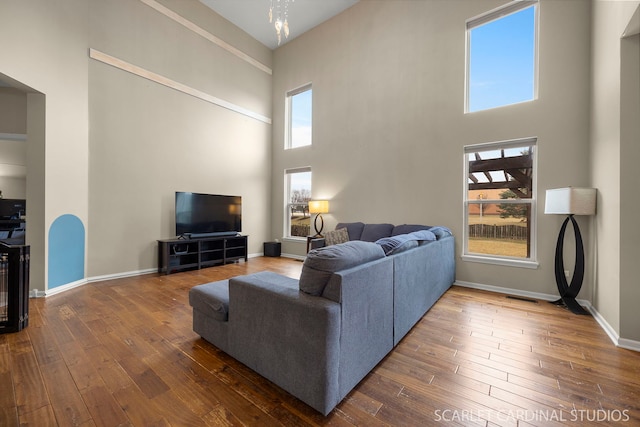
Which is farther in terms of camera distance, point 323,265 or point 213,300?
point 213,300

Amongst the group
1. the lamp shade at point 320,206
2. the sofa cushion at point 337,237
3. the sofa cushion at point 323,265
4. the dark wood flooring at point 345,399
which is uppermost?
the lamp shade at point 320,206

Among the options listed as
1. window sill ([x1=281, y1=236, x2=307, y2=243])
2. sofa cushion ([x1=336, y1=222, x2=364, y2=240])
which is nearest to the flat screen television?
window sill ([x1=281, y1=236, x2=307, y2=243])

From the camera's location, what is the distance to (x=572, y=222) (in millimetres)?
3039

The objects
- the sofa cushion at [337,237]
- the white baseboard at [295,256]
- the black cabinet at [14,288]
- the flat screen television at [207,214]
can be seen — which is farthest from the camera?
the white baseboard at [295,256]

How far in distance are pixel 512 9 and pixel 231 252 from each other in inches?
240

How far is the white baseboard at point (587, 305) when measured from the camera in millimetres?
2137

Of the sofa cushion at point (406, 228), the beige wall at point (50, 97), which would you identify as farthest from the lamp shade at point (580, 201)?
the beige wall at point (50, 97)

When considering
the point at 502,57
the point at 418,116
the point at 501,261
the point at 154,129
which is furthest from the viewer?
the point at 154,129

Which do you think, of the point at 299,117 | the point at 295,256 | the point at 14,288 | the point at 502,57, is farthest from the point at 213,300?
the point at 299,117

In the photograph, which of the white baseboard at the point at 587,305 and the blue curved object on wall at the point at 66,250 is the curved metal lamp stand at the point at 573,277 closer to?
the white baseboard at the point at 587,305

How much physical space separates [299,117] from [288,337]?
565 cm

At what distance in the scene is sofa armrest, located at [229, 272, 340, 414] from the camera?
4.47ft

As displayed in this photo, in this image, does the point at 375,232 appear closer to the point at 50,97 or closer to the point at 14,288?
the point at 14,288

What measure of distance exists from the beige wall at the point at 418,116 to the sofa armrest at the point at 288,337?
3.26 meters
